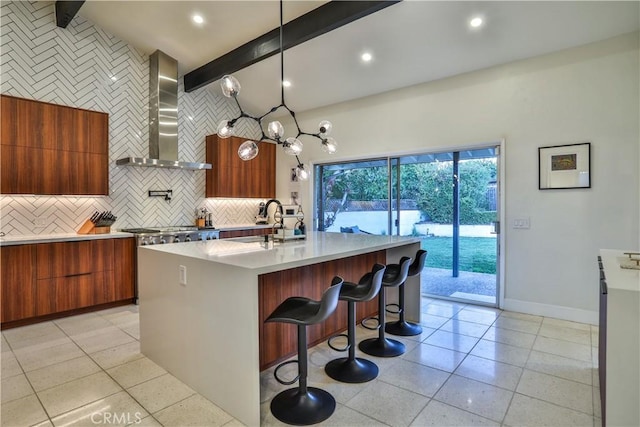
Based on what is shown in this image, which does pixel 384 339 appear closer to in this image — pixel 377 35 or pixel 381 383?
pixel 381 383

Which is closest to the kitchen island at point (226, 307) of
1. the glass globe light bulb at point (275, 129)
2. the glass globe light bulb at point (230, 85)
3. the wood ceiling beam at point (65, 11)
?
the glass globe light bulb at point (275, 129)

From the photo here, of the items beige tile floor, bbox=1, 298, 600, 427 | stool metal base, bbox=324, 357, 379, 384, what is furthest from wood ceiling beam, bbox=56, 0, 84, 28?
stool metal base, bbox=324, 357, 379, 384

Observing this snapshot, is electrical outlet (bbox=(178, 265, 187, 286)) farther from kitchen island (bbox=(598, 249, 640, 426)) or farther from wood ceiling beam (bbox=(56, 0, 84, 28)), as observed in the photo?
wood ceiling beam (bbox=(56, 0, 84, 28))

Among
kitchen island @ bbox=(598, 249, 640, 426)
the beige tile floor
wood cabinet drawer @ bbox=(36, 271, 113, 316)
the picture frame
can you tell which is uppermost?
the picture frame

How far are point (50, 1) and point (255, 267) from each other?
15.4ft

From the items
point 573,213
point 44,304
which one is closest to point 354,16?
point 573,213

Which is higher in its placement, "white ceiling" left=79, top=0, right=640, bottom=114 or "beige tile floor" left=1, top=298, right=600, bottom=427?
"white ceiling" left=79, top=0, right=640, bottom=114

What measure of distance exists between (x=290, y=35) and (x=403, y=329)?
354cm

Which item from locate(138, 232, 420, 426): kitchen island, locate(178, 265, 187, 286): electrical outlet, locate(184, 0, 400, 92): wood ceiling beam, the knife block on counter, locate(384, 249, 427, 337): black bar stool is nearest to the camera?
locate(138, 232, 420, 426): kitchen island

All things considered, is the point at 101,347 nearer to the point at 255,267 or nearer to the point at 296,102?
the point at 255,267

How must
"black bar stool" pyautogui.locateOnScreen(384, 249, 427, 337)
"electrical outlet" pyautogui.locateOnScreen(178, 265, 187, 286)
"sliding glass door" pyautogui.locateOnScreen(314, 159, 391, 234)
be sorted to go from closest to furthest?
1. "electrical outlet" pyautogui.locateOnScreen(178, 265, 187, 286)
2. "black bar stool" pyautogui.locateOnScreen(384, 249, 427, 337)
3. "sliding glass door" pyautogui.locateOnScreen(314, 159, 391, 234)

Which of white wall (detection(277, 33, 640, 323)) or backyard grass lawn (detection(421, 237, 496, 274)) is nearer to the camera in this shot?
white wall (detection(277, 33, 640, 323))

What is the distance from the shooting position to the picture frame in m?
3.57

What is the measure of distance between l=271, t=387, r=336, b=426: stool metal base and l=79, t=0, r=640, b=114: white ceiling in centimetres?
364
